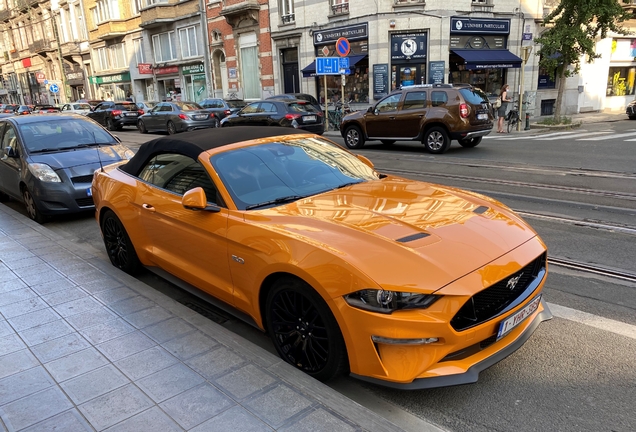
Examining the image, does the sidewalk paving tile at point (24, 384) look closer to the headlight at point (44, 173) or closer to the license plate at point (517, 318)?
the license plate at point (517, 318)

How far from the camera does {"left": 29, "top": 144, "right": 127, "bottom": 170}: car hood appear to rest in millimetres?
7328

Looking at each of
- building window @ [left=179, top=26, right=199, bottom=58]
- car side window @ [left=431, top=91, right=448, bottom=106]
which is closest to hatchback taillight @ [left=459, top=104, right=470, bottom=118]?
car side window @ [left=431, top=91, right=448, bottom=106]

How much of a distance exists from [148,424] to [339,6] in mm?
24757

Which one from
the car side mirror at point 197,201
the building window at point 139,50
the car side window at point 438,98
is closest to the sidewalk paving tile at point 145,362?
the car side mirror at point 197,201

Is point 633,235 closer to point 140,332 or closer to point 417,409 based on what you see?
point 417,409

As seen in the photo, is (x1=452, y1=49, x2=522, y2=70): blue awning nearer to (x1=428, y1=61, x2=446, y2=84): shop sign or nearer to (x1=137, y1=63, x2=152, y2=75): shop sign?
(x1=428, y1=61, x2=446, y2=84): shop sign

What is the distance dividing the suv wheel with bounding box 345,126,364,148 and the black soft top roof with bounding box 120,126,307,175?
10574 millimetres

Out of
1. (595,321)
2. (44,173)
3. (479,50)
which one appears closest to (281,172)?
(595,321)

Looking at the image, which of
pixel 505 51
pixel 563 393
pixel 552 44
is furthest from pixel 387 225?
pixel 505 51

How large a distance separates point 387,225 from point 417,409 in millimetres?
1146

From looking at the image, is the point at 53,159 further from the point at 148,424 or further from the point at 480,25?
the point at 480,25

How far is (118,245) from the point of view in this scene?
200 inches

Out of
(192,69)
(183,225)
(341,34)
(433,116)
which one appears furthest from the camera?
(192,69)

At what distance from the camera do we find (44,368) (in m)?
3.15
